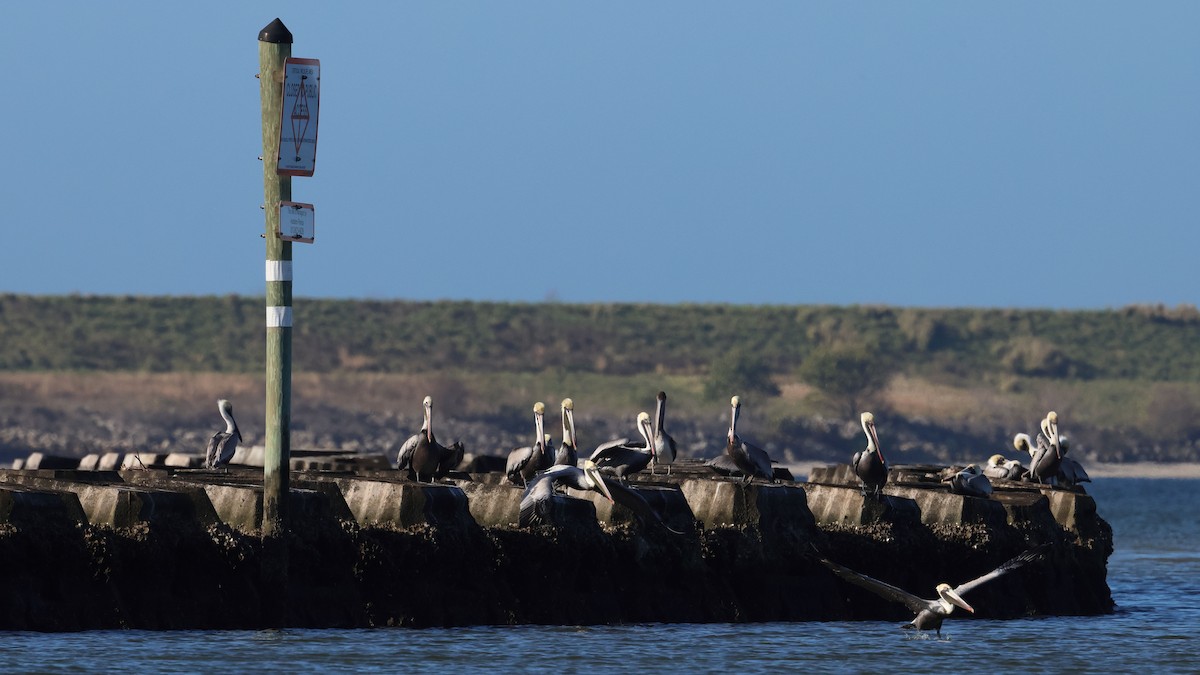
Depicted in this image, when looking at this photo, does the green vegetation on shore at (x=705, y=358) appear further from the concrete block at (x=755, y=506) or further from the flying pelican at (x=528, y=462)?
the concrete block at (x=755, y=506)

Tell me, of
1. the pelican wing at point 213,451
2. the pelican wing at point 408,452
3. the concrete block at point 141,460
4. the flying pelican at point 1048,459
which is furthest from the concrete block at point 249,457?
the flying pelican at point 1048,459

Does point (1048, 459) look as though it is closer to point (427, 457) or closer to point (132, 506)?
point (427, 457)

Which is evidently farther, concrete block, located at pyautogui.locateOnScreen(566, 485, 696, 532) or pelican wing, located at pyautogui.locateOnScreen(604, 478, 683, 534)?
concrete block, located at pyautogui.locateOnScreen(566, 485, 696, 532)

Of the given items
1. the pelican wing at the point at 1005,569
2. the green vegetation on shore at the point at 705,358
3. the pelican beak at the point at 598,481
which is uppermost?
the green vegetation on shore at the point at 705,358

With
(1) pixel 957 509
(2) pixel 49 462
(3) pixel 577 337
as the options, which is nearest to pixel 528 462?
A: (1) pixel 957 509

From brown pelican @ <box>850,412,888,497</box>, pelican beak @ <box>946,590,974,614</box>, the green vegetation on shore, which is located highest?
the green vegetation on shore

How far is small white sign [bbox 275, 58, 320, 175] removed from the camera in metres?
18.1

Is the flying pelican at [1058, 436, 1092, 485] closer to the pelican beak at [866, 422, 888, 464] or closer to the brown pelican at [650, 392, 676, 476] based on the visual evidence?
the pelican beak at [866, 422, 888, 464]

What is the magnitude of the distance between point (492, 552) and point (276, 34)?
496 centimetres

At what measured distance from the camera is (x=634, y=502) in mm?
21047

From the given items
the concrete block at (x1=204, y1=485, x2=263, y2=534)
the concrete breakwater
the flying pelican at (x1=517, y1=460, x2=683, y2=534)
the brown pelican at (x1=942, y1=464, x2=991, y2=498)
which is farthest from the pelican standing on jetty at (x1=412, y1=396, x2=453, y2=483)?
the concrete block at (x1=204, y1=485, x2=263, y2=534)

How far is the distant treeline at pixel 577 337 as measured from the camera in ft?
421

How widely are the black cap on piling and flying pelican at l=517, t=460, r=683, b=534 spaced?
4736 millimetres

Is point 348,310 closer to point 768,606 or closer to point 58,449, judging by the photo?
point 58,449
